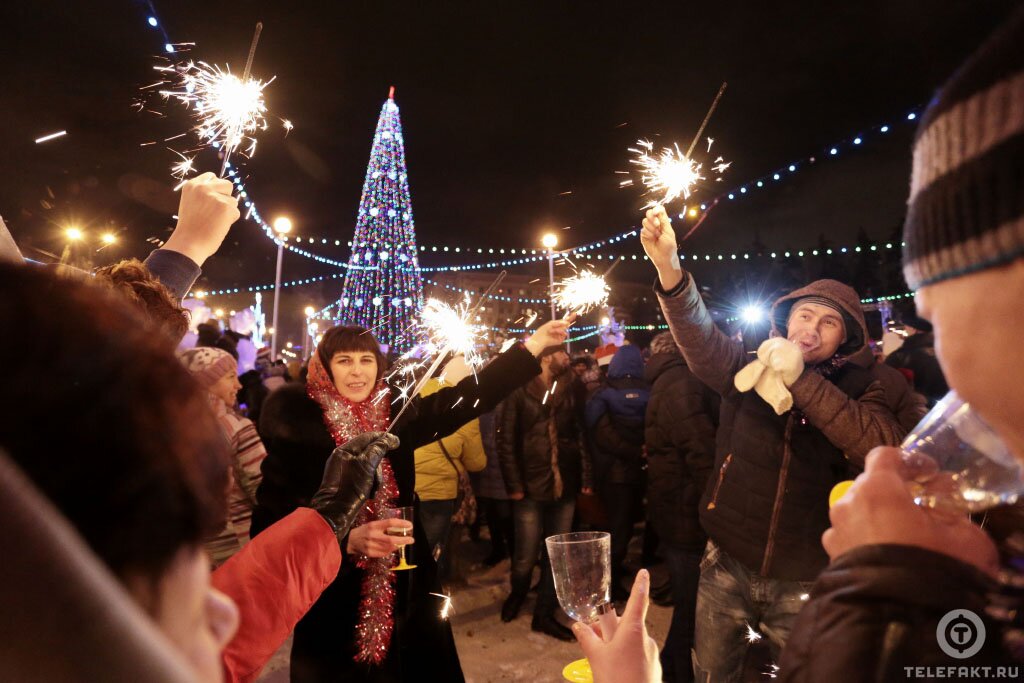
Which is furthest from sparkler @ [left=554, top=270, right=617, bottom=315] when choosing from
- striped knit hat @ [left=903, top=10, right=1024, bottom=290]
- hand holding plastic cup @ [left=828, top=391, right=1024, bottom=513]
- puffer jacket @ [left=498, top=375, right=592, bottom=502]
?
striped knit hat @ [left=903, top=10, right=1024, bottom=290]

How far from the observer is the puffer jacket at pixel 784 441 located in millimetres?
2748

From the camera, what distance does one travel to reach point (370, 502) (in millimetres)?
3002

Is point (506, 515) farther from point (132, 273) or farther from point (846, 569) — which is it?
point (846, 569)

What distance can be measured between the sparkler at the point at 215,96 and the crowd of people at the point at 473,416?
1513 mm

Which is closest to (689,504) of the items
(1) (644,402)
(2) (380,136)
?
(1) (644,402)

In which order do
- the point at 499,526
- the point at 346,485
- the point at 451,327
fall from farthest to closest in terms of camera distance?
the point at 499,526 < the point at 451,327 < the point at 346,485

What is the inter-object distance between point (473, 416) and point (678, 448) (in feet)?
6.54

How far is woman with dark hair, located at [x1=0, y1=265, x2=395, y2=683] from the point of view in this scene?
0.51 m

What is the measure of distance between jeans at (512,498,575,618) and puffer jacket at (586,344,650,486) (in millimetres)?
570

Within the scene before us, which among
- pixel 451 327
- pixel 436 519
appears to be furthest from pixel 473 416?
pixel 436 519

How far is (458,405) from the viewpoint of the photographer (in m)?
3.49

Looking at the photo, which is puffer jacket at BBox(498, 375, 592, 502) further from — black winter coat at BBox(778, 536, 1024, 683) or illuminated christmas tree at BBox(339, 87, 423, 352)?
illuminated christmas tree at BBox(339, 87, 423, 352)

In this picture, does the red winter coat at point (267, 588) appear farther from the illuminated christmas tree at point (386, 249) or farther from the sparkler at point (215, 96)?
the illuminated christmas tree at point (386, 249)

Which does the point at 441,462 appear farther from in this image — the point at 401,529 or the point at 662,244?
the point at 662,244
